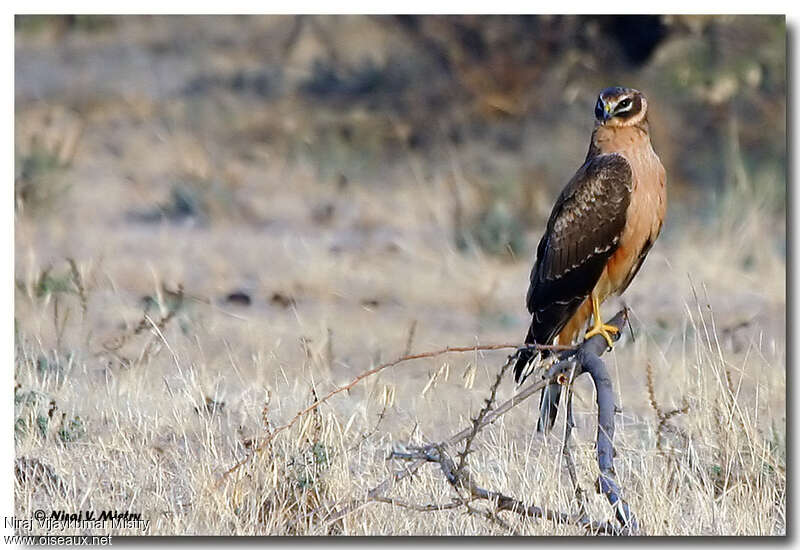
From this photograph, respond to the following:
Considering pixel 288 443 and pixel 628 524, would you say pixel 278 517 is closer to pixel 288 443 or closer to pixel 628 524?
pixel 288 443

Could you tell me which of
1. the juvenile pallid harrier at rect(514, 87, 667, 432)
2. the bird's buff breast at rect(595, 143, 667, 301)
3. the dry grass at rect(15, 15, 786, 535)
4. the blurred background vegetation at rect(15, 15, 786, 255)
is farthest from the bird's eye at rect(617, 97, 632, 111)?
the blurred background vegetation at rect(15, 15, 786, 255)

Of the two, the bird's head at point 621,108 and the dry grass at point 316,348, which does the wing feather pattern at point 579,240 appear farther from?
the dry grass at point 316,348

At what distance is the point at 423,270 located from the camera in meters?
9.27

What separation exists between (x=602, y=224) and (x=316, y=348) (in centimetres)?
200

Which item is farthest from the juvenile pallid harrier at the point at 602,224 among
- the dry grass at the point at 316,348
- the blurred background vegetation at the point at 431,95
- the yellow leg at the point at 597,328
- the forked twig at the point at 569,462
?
the blurred background vegetation at the point at 431,95

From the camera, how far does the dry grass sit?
4.49 m

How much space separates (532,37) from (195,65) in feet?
11.4

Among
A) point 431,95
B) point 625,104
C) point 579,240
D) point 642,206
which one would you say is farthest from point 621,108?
point 431,95

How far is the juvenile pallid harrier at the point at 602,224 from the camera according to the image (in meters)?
4.95

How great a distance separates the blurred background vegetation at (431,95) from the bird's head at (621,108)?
3.59m

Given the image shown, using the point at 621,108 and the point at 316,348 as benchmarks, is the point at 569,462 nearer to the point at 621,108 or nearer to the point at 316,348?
the point at 621,108

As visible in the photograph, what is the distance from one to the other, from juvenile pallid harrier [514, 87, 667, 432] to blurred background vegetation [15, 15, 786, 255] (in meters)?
3.62

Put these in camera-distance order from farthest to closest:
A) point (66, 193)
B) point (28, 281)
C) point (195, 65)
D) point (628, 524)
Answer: point (195, 65)
point (66, 193)
point (28, 281)
point (628, 524)

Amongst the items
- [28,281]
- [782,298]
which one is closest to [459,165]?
[782,298]
